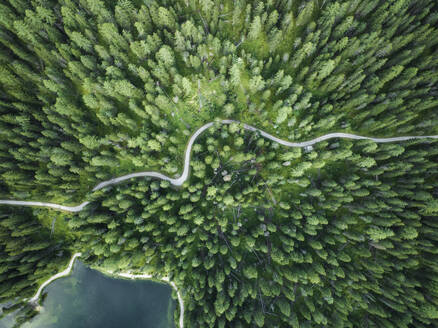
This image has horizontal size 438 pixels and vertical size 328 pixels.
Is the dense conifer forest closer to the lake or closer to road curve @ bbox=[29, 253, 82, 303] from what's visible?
road curve @ bbox=[29, 253, 82, 303]

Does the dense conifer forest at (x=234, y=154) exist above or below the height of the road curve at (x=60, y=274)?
above

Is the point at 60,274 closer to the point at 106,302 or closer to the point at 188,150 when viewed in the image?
the point at 106,302

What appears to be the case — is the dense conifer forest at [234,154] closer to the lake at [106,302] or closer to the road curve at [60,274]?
the road curve at [60,274]

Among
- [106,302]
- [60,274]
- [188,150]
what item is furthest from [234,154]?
[60,274]

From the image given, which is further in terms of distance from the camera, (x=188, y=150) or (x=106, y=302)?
(x=106, y=302)

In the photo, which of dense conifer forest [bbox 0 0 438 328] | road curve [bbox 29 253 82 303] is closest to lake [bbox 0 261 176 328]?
road curve [bbox 29 253 82 303]

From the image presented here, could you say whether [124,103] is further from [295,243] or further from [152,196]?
[295,243]

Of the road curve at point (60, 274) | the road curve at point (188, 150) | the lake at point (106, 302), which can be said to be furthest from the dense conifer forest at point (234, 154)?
the lake at point (106, 302)

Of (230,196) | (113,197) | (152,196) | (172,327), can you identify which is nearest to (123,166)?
(113,197)
